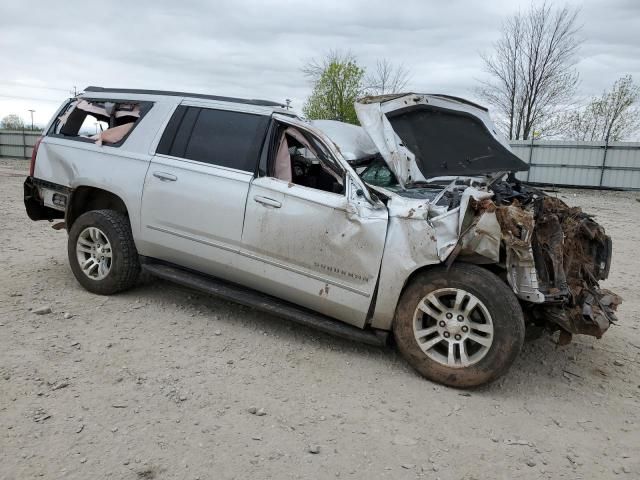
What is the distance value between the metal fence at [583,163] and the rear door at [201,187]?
1695 centimetres

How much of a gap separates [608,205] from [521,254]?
584 inches

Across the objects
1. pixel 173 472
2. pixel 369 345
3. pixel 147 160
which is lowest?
pixel 173 472

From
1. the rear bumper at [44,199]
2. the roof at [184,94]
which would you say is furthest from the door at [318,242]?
the rear bumper at [44,199]

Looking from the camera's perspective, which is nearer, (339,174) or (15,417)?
(15,417)

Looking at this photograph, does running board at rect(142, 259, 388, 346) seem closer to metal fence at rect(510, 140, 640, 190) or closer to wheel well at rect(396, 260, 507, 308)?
wheel well at rect(396, 260, 507, 308)

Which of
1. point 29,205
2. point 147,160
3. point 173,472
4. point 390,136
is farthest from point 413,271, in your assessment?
point 29,205

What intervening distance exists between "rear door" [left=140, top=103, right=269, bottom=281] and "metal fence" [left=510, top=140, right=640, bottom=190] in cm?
1695

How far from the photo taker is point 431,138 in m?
4.80

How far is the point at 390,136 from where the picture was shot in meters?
4.58

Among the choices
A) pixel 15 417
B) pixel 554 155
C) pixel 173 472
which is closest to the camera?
pixel 173 472

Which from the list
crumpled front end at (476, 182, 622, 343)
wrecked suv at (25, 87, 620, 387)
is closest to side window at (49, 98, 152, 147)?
wrecked suv at (25, 87, 620, 387)

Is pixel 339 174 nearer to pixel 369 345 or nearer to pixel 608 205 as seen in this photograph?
pixel 369 345

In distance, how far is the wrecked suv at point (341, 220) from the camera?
11.6ft

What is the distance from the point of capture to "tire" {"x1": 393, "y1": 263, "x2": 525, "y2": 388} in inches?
134
